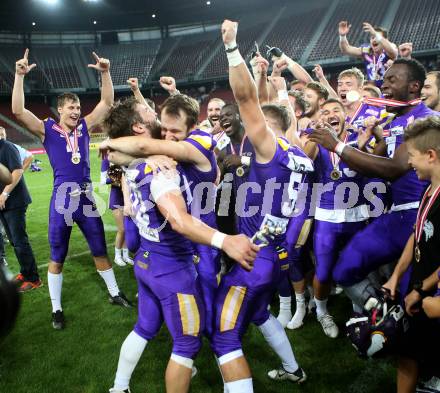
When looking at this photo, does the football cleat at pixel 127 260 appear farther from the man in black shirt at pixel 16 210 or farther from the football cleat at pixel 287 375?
the football cleat at pixel 287 375

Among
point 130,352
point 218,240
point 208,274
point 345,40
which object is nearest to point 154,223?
point 218,240

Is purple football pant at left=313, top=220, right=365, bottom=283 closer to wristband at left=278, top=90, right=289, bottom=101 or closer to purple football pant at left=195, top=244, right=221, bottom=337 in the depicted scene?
purple football pant at left=195, top=244, right=221, bottom=337

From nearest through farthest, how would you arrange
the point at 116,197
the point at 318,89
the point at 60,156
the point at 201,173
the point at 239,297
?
the point at 239,297
the point at 201,173
the point at 60,156
the point at 318,89
the point at 116,197

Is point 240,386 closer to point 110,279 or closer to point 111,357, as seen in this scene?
point 111,357

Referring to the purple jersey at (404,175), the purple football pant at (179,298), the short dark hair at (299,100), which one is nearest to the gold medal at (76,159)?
the purple football pant at (179,298)

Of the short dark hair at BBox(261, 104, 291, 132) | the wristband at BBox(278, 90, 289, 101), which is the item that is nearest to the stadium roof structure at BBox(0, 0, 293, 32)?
the wristband at BBox(278, 90, 289, 101)

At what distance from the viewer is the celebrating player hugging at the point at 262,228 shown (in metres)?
2.46

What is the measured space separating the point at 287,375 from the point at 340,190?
1.73 metres

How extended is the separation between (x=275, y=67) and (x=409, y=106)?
1785 millimetres

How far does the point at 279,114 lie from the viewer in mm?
3064

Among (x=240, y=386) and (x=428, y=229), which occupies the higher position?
(x=428, y=229)

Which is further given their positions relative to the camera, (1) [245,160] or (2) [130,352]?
(1) [245,160]

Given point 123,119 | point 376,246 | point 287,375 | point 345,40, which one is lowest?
point 287,375

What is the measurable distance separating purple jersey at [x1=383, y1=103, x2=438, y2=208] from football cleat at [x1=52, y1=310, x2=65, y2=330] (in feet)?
11.7
